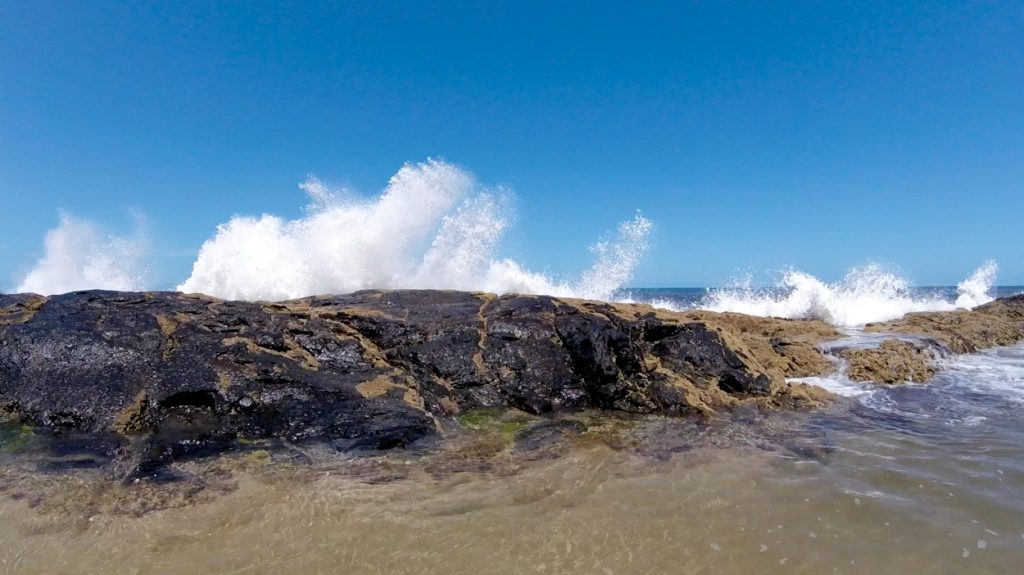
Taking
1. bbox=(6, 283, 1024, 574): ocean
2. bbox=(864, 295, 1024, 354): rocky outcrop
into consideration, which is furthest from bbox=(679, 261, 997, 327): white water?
bbox=(6, 283, 1024, 574): ocean

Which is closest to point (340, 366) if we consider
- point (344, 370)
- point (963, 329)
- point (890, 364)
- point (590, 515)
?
point (344, 370)

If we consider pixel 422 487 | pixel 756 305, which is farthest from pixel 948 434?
pixel 756 305

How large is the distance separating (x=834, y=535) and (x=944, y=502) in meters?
1.37

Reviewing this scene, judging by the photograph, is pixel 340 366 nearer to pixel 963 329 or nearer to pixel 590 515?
pixel 590 515

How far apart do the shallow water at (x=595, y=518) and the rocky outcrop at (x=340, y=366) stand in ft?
3.59

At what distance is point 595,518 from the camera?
429 cm

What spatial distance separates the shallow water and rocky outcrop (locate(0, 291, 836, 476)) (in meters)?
1.09

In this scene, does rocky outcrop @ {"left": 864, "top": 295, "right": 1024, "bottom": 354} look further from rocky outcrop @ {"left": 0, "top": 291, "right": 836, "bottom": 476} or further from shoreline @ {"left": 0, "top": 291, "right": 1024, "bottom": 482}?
rocky outcrop @ {"left": 0, "top": 291, "right": 836, "bottom": 476}

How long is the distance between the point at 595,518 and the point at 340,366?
416cm

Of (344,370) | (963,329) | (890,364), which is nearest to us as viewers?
(344,370)

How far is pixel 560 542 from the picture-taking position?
394 cm

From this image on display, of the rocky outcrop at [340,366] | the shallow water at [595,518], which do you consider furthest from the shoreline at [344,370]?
the shallow water at [595,518]

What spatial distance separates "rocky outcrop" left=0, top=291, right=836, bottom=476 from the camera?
5.89 meters

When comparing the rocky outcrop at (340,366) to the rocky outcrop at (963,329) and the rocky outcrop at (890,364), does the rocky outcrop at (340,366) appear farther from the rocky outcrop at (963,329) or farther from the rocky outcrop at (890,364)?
the rocky outcrop at (963,329)
